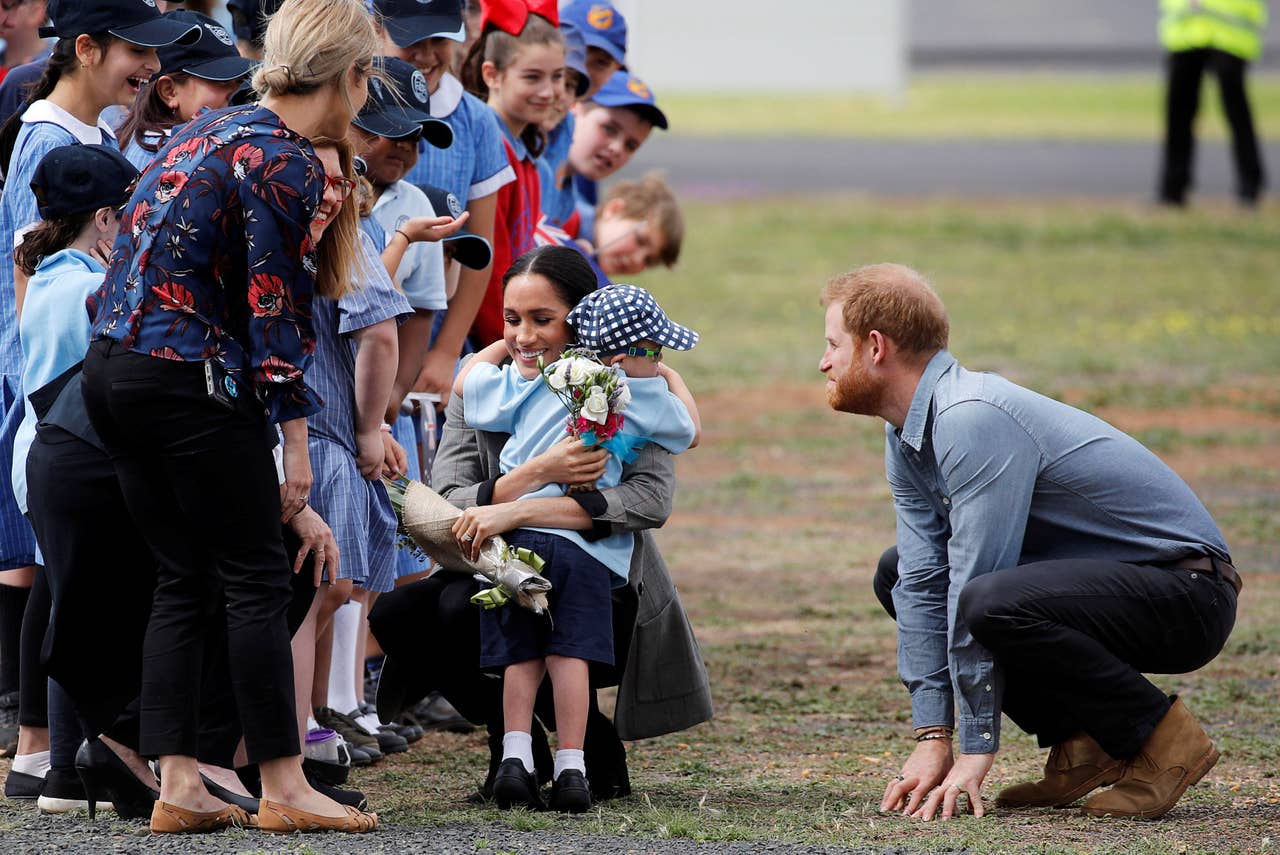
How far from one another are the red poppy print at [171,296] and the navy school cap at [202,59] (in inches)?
40.1

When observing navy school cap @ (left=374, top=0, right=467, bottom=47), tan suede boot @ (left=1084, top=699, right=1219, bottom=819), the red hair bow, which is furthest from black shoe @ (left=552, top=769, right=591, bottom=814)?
the red hair bow

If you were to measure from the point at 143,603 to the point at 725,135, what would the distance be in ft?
82.6

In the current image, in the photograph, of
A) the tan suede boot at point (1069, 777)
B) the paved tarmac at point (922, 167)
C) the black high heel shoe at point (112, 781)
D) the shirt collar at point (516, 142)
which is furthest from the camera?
the paved tarmac at point (922, 167)

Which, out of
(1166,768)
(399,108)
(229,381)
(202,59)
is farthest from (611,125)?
(1166,768)

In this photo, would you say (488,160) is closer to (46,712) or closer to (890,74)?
(46,712)

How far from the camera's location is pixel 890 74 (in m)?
38.7

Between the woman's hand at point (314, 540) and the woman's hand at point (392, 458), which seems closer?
the woman's hand at point (314, 540)

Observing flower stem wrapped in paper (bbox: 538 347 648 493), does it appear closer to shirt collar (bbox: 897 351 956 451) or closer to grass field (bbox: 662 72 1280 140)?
shirt collar (bbox: 897 351 956 451)

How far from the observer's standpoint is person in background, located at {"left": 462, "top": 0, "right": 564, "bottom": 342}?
571 centimetres

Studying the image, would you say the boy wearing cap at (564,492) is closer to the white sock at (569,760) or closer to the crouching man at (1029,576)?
the white sock at (569,760)

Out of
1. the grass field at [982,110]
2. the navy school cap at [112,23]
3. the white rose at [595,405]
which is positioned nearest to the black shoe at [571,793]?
the white rose at [595,405]

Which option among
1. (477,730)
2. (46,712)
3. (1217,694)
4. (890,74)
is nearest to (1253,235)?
(1217,694)

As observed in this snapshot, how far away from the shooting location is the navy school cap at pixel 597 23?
21.5ft

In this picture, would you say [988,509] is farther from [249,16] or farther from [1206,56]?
[1206,56]
